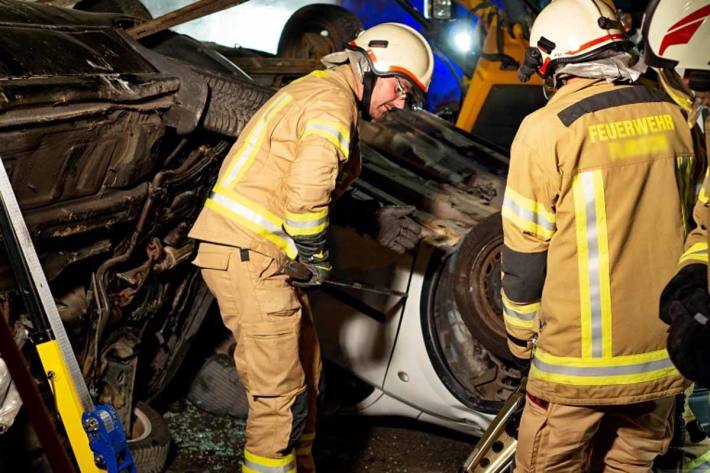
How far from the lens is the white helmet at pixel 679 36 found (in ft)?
7.49

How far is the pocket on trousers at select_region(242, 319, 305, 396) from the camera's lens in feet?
9.59

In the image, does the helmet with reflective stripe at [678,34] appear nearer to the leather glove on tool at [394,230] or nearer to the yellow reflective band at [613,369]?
the yellow reflective band at [613,369]

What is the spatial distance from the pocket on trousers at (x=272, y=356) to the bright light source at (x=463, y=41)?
5.41m

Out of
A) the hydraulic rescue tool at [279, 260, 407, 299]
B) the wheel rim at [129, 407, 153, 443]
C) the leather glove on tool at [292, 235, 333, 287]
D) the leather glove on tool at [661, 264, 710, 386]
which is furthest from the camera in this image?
the wheel rim at [129, 407, 153, 443]

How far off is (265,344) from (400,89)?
108 centimetres

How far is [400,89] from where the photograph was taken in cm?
308

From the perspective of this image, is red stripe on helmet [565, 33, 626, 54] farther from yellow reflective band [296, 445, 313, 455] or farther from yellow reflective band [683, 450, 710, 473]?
yellow reflective band [296, 445, 313, 455]

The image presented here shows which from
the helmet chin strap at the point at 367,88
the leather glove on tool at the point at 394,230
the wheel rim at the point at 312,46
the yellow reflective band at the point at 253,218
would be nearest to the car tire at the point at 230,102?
the yellow reflective band at the point at 253,218

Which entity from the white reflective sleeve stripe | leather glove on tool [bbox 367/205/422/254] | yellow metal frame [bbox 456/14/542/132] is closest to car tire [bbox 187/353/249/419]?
the white reflective sleeve stripe

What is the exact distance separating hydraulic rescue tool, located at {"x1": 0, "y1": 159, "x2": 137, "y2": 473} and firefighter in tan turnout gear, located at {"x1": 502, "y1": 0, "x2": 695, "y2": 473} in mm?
1269

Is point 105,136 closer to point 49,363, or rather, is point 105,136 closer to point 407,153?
point 49,363

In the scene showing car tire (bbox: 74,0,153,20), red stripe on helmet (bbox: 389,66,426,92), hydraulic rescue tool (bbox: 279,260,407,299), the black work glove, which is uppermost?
car tire (bbox: 74,0,153,20)

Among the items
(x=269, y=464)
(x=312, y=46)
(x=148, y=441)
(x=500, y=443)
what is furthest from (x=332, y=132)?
(x=312, y=46)

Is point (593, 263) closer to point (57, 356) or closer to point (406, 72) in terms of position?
point (406, 72)
